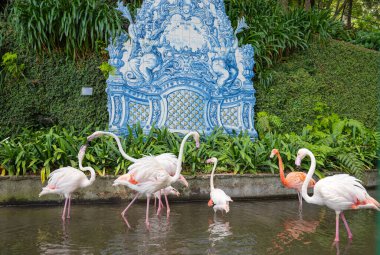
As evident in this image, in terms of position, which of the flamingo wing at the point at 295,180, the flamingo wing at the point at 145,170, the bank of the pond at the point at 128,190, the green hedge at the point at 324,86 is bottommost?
the bank of the pond at the point at 128,190

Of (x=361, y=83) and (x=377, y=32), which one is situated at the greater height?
(x=377, y=32)

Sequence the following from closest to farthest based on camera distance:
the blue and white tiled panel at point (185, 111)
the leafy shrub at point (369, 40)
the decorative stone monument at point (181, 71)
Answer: the decorative stone monument at point (181, 71) < the blue and white tiled panel at point (185, 111) < the leafy shrub at point (369, 40)

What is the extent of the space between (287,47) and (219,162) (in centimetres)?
448

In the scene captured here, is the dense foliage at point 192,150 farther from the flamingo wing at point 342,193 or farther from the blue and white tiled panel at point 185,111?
the flamingo wing at point 342,193

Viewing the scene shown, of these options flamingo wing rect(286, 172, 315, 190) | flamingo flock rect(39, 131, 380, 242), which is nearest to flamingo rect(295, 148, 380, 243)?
flamingo flock rect(39, 131, 380, 242)

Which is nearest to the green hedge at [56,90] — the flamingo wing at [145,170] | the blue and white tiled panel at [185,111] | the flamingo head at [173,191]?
the blue and white tiled panel at [185,111]

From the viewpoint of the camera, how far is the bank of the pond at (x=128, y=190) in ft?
24.6

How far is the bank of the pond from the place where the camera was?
751cm

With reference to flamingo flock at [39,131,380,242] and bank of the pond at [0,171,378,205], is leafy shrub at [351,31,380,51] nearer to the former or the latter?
bank of the pond at [0,171,378,205]

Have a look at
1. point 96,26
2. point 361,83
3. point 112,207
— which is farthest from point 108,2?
point 361,83

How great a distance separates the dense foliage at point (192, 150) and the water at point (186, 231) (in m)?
0.83

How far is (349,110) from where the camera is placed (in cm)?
1158

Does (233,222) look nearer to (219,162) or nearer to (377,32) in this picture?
(219,162)

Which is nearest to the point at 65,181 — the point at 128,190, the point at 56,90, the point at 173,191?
the point at 128,190
